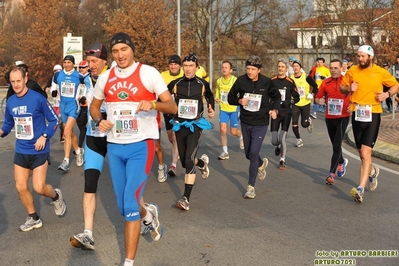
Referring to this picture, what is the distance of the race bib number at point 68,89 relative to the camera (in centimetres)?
1003

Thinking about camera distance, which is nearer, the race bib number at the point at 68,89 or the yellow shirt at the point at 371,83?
the yellow shirt at the point at 371,83

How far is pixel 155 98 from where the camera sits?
485cm

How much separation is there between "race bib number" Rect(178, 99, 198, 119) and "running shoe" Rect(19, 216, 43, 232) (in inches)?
94.7

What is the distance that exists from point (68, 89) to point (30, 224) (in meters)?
4.38

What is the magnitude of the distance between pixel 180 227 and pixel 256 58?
2869 millimetres

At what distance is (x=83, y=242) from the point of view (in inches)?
206

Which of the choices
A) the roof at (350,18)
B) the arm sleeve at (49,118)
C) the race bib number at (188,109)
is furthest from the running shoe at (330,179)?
the roof at (350,18)

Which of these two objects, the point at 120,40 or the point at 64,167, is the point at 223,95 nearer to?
the point at 64,167

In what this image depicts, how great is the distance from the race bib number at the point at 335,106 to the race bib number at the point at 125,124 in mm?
4674

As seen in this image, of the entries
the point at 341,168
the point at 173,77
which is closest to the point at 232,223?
the point at 341,168

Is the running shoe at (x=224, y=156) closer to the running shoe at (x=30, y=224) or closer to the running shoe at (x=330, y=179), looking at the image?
the running shoe at (x=330, y=179)

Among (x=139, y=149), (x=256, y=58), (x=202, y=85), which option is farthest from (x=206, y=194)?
(x=139, y=149)

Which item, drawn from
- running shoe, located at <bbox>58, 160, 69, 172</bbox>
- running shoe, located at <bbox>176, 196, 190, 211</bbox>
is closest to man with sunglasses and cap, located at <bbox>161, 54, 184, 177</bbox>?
running shoe, located at <bbox>58, 160, 69, 172</bbox>

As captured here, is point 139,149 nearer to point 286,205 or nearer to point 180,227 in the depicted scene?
point 180,227
